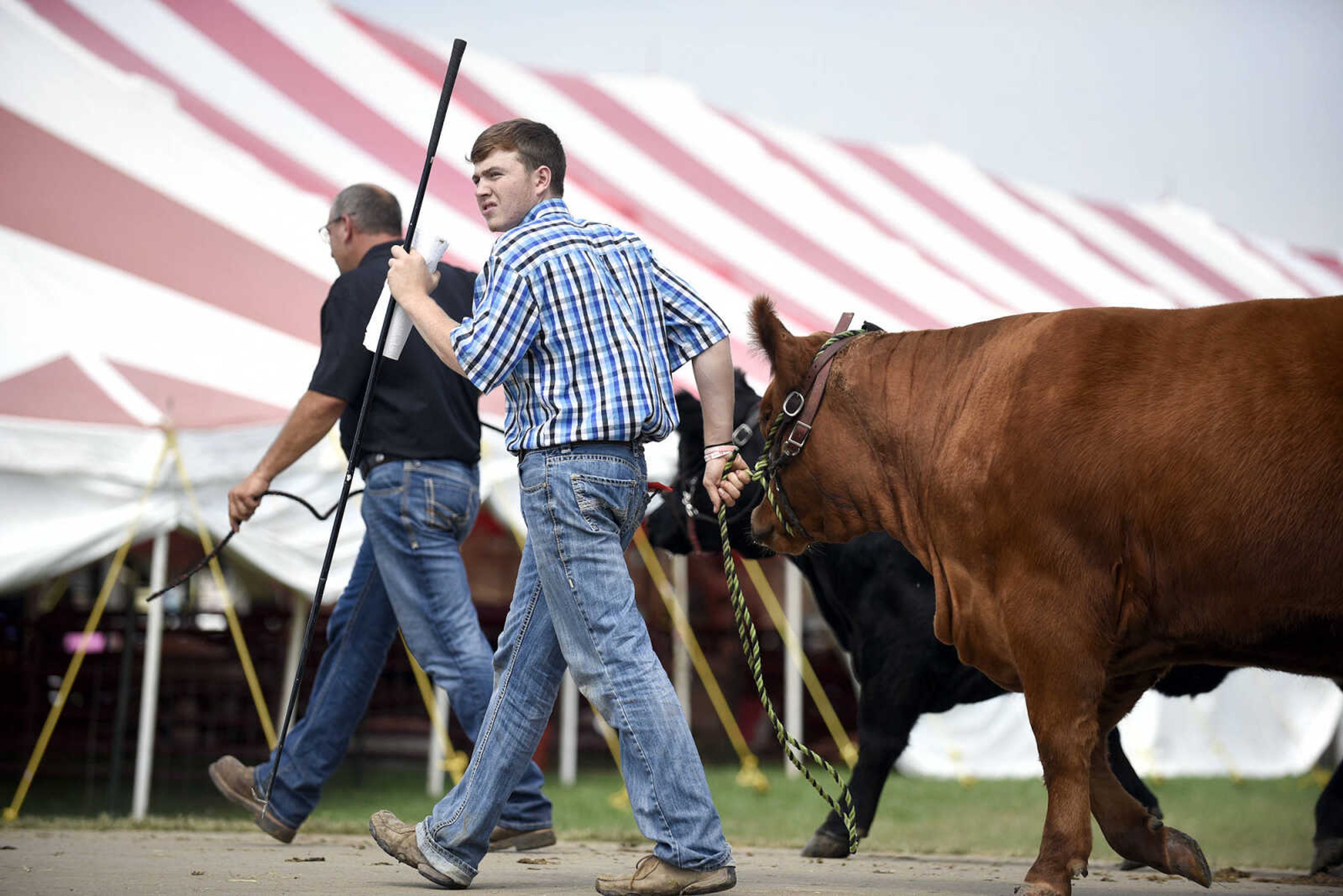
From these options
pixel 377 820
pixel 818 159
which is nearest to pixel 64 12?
pixel 818 159

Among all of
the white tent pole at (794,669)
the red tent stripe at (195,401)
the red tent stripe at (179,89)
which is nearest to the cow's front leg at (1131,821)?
the red tent stripe at (195,401)

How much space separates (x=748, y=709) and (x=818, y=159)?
5.10m

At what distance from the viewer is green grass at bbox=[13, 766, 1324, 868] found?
5.32 meters

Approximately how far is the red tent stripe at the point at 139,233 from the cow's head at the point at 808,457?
4389mm

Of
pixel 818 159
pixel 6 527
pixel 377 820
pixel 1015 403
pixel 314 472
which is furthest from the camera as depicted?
pixel 818 159

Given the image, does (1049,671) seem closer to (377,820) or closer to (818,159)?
(377,820)

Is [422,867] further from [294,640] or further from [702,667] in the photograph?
[702,667]

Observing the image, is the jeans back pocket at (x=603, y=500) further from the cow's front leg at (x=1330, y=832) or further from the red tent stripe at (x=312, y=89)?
the red tent stripe at (x=312, y=89)

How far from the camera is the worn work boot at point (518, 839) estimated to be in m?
4.27

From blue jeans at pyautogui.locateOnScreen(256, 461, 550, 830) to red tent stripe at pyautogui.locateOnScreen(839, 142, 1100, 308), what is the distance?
8253mm

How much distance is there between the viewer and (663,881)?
3039mm

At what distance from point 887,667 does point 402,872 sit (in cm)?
167

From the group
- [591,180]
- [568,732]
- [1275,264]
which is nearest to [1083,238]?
[1275,264]

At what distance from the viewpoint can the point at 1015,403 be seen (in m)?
3.05
